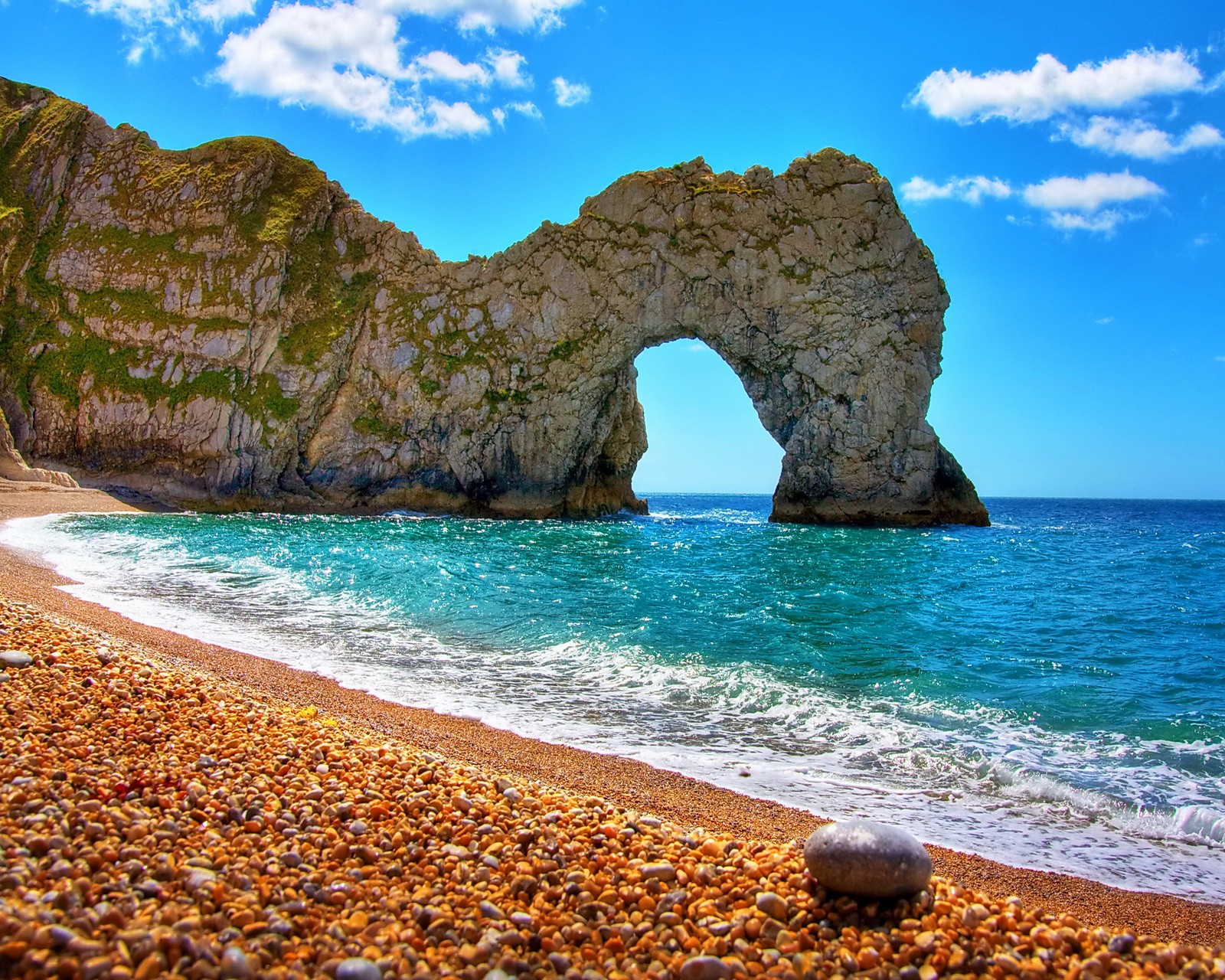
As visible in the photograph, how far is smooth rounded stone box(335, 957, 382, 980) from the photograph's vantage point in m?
2.76

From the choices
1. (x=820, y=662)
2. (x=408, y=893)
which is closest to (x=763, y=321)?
(x=820, y=662)

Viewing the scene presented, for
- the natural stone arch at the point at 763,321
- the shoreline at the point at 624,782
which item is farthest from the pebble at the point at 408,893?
the natural stone arch at the point at 763,321

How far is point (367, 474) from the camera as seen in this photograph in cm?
4512

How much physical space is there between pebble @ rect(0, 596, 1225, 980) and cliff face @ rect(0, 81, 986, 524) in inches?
1605

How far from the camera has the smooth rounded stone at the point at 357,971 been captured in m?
2.76

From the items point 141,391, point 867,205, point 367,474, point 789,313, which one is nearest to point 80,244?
point 141,391

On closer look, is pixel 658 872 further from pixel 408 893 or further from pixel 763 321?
pixel 763 321

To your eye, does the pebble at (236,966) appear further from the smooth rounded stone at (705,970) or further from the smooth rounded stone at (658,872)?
→ the smooth rounded stone at (658,872)

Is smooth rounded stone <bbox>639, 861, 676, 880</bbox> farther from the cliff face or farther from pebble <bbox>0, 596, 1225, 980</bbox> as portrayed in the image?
the cliff face

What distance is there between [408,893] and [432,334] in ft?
149

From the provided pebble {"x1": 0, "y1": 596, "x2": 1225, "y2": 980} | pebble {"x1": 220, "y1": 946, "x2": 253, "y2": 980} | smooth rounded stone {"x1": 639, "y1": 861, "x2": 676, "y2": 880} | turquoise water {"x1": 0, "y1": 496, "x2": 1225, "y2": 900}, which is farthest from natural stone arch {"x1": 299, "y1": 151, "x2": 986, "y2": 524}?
pebble {"x1": 220, "y1": 946, "x2": 253, "y2": 980}

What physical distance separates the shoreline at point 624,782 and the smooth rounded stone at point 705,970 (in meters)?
2.26

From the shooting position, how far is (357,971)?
2.77 meters

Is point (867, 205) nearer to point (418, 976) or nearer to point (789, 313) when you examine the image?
point (789, 313)
